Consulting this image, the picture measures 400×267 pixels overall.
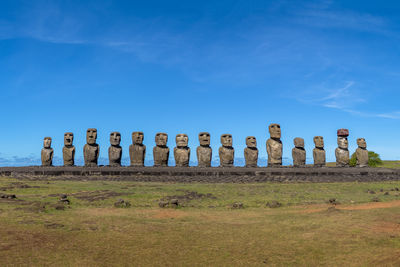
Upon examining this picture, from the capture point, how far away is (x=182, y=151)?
22.1 m

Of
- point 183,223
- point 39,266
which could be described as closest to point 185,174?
point 183,223

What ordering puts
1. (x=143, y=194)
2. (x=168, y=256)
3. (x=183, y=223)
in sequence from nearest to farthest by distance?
(x=168, y=256) → (x=183, y=223) → (x=143, y=194)

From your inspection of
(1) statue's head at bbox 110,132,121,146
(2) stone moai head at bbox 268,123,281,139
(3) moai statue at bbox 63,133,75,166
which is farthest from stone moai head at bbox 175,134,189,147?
(3) moai statue at bbox 63,133,75,166

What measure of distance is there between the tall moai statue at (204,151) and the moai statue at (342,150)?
10138mm

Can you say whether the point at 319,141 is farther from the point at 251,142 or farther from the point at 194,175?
the point at 194,175

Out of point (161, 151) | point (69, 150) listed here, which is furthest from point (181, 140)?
point (69, 150)

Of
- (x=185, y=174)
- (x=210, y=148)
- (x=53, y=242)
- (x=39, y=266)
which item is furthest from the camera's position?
(x=210, y=148)

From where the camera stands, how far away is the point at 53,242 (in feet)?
18.3

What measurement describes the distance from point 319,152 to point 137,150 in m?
12.6

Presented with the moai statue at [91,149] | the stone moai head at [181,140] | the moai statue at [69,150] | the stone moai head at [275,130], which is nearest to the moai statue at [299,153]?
the stone moai head at [275,130]

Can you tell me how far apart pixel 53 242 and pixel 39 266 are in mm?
981

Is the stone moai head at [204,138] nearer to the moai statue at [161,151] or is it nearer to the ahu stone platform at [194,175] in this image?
the moai statue at [161,151]

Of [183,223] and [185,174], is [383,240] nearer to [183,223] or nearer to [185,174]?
[183,223]

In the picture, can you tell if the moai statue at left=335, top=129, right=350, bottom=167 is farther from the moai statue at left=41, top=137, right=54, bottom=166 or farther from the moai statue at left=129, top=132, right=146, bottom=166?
the moai statue at left=41, top=137, right=54, bottom=166
